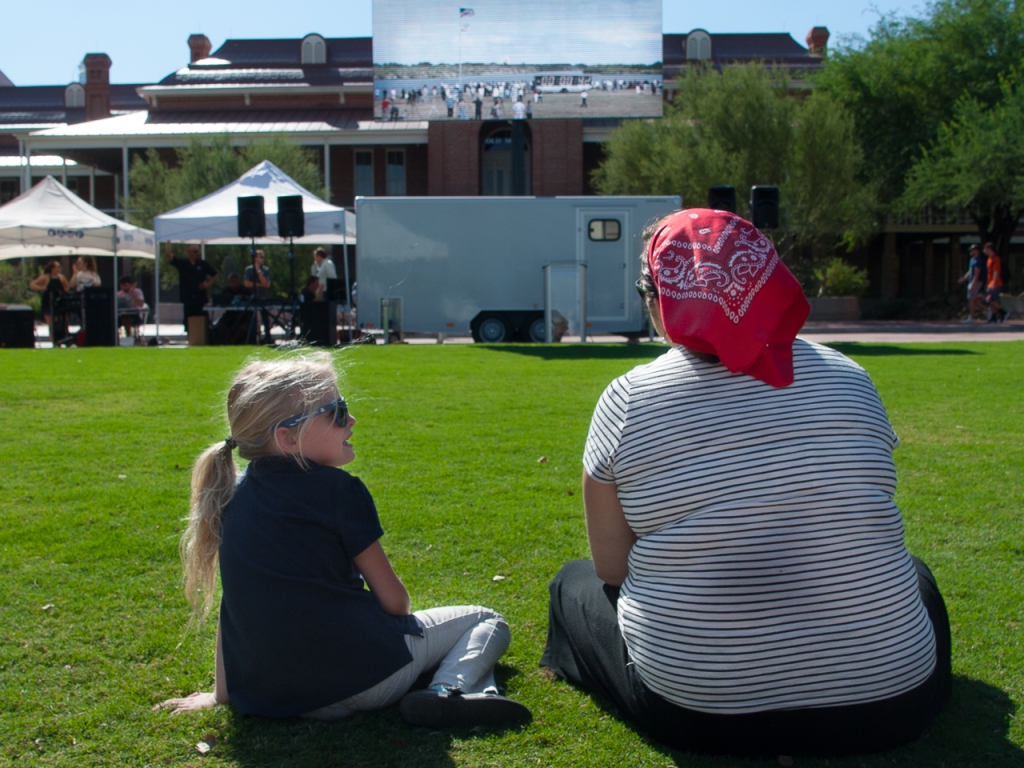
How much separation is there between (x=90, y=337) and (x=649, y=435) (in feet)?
Answer: 54.3

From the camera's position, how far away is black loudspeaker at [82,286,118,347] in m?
16.9

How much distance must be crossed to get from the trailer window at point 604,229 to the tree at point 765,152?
9701 millimetres

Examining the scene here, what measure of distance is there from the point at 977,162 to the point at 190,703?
29.3m

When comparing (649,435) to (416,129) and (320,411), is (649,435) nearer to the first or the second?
(320,411)

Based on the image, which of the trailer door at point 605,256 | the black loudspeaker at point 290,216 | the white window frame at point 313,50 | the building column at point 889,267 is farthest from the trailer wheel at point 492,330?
the white window frame at point 313,50

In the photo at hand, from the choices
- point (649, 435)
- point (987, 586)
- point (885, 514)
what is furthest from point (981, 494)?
point (649, 435)

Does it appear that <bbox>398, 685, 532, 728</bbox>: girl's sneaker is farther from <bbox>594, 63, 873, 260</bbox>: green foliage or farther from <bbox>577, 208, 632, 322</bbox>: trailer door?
<bbox>594, 63, 873, 260</bbox>: green foliage

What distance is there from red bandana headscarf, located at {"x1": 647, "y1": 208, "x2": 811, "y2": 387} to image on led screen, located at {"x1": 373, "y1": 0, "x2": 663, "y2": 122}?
65.6ft

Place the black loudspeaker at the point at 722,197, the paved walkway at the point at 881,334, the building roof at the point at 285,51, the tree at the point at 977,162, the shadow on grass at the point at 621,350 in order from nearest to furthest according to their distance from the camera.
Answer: the shadow on grass at the point at 621,350 → the black loudspeaker at the point at 722,197 → the paved walkway at the point at 881,334 → the tree at the point at 977,162 → the building roof at the point at 285,51

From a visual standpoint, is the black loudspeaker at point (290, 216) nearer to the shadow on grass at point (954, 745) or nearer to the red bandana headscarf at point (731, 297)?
the shadow on grass at point (954, 745)

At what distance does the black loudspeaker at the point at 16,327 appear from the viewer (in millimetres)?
16672

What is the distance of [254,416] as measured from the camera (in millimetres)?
2510

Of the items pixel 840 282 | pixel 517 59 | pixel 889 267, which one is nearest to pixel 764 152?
pixel 840 282

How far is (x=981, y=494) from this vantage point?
→ 5305mm
